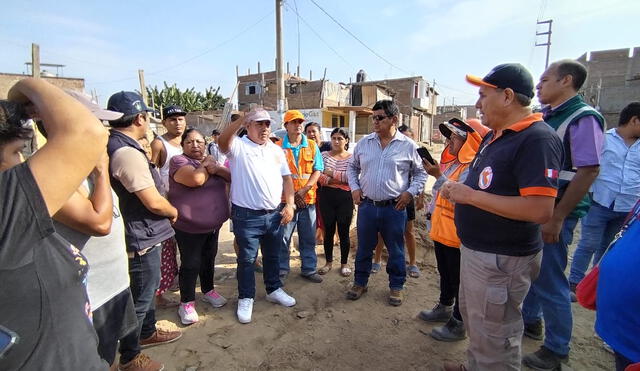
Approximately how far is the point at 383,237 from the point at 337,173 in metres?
1.06

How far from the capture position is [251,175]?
2994 mm

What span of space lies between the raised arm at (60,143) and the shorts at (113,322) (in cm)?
115

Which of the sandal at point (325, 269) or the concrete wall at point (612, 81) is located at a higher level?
the concrete wall at point (612, 81)

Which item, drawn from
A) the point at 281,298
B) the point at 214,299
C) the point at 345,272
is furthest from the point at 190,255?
the point at 345,272

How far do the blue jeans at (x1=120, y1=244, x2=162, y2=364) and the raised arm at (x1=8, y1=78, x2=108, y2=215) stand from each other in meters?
1.47

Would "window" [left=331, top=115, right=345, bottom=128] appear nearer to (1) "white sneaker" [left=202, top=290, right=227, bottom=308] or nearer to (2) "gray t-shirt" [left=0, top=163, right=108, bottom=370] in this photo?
(1) "white sneaker" [left=202, top=290, right=227, bottom=308]

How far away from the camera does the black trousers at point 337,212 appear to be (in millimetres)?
4055

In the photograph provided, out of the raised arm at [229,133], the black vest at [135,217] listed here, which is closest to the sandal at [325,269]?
the raised arm at [229,133]

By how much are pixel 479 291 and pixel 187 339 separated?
7.89 feet

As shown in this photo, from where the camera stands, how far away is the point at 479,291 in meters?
1.88

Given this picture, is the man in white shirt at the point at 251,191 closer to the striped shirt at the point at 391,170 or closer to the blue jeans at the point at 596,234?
the striped shirt at the point at 391,170

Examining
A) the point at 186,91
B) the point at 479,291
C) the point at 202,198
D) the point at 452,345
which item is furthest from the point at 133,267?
the point at 186,91

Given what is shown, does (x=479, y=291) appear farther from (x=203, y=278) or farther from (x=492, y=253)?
(x=203, y=278)

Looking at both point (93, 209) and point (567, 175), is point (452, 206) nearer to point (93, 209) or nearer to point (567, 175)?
point (567, 175)
